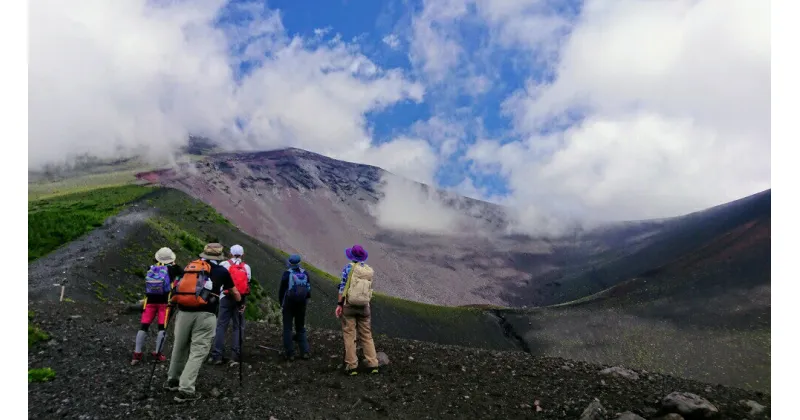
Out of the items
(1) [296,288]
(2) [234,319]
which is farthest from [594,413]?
(2) [234,319]

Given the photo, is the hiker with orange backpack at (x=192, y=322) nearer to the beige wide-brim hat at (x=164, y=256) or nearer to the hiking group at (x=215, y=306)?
the hiking group at (x=215, y=306)

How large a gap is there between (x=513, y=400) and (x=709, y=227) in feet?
650

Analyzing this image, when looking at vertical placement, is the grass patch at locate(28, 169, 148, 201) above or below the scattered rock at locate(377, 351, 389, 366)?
above

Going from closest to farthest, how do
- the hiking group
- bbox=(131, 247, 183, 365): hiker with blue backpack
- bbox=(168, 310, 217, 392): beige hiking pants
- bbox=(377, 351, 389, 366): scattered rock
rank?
bbox=(168, 310, 217, 392): beige hiking pants → the hiking group → bbox=(131, 247, 183, 365): hiker with blue backpack → bbox=(377, 351, 389, 366): scattered rock

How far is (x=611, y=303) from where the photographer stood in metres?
120

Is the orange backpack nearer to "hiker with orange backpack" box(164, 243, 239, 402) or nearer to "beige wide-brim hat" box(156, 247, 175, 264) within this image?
"hiker with orange backpack" box(164, 243, 239, 402)

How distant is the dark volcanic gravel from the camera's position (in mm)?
9523

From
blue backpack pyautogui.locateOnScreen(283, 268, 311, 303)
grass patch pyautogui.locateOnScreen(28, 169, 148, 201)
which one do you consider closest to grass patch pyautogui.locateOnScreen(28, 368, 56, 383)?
blue backpack pyautogui.locateOnScreen(283, 268, 311, 303)

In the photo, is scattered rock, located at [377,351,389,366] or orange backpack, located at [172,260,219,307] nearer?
orange backpack, located at [172,260,219,307]

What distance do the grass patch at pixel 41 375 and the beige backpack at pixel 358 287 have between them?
647cm

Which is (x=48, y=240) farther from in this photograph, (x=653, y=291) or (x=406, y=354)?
(x=653, y=291)

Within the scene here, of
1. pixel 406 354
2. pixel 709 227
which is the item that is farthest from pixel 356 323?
pixel 709 227

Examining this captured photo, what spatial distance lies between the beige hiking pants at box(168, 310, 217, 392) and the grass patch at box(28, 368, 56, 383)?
9.20 ft

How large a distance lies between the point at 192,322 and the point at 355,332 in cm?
419
